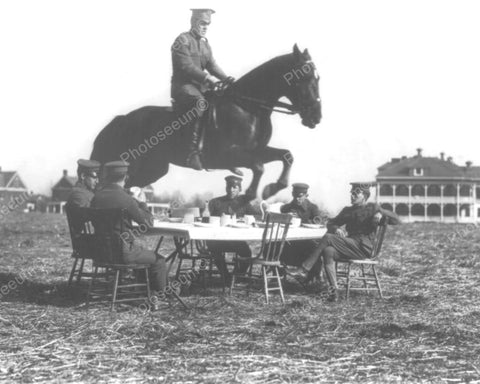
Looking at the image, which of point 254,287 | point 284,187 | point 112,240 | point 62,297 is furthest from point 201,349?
point 254,287

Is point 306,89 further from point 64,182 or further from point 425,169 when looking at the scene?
point 64,182

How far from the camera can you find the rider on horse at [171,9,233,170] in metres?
8.35

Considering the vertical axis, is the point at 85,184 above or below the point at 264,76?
below

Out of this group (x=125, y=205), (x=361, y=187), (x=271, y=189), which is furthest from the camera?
(x=361, y=187)

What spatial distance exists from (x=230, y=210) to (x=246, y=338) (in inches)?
154

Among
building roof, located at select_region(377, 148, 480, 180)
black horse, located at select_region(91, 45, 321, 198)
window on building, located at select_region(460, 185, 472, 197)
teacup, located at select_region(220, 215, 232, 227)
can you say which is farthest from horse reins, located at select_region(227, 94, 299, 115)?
window on building, located at select_region(460, 185, 472, 197)

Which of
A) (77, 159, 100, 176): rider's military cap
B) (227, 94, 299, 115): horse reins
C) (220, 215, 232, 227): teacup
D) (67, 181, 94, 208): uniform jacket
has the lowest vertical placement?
(220, 215, 232, 227): teacup

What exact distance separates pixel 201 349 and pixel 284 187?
9.44 ft

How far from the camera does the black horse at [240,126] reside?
7805mm

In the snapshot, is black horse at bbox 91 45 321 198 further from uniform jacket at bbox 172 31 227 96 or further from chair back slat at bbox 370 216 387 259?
chair back slat at bbox 370 216 387 259

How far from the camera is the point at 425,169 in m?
70.8

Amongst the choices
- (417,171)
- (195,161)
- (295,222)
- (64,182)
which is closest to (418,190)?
(417,171)

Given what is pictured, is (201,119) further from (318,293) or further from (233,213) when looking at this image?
(318,293)

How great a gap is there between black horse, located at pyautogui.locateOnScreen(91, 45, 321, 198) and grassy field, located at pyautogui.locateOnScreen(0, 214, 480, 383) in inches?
65.5
